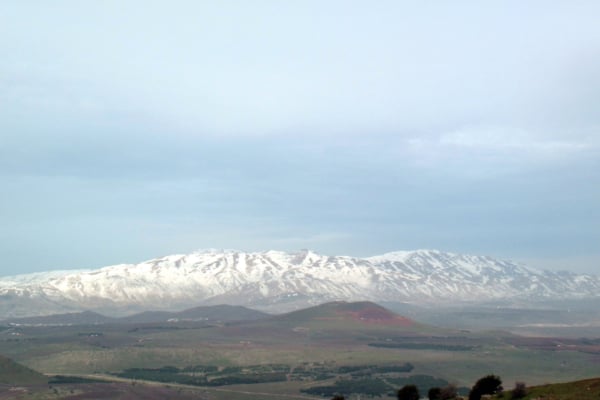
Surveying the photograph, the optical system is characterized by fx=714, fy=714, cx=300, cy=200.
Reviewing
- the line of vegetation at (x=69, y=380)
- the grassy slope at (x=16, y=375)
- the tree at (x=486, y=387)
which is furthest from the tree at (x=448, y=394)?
the line of vegetation at (x=69, y=380)

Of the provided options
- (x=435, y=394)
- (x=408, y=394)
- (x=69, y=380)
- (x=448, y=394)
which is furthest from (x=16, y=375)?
(x=448, y=394)

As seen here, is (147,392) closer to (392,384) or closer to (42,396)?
(42,396)

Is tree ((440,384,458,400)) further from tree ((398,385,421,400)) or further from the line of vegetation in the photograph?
the line of vegetation

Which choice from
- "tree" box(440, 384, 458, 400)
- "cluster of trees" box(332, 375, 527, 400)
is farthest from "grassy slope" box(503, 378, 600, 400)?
"tree" box(440, 384, 458, 400)

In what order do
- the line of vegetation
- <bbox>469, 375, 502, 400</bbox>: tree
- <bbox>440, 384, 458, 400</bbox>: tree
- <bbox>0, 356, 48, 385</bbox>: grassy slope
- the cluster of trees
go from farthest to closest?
the line of vegetation < <bbox>0, 356, 48, 385</bbox>: grassy slope < <bbox>440, 384, 458, 400</bbox>: tree < <bbox>469, 375, 502, 400</bbox>: tree < the cluster of trees

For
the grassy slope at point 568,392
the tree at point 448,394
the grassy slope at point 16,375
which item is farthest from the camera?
the grassy slope at point 16,375

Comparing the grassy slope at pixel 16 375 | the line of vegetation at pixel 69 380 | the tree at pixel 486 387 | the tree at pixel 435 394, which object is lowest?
the line of vegetation at pixel 69 380

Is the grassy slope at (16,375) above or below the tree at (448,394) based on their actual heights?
below

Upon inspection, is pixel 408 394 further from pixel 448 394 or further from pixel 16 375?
pixel 16 375

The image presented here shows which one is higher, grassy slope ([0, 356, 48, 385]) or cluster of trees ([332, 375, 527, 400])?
cluster of trees ([332, 375, 527, 400])

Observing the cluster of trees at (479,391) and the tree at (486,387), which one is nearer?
the cluster of trees at (479,391)

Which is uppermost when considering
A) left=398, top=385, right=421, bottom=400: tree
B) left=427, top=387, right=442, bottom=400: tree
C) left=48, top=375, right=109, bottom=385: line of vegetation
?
left=427, top=387, right=442, bottom=400: tree

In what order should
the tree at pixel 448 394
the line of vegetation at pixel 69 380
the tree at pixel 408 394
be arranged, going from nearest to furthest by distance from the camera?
1. the tree at pixel 448 394
2. the tree at pixel 408 394
3. the line of vegetation at pixel 69 380

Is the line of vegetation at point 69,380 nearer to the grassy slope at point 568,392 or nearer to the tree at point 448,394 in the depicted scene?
the tree at point 448,394
